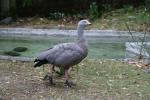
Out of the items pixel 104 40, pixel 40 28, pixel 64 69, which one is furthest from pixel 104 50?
pixel 64 69

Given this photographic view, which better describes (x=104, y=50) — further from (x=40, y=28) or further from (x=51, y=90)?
(x=51, y=90)

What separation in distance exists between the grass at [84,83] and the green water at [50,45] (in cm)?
184

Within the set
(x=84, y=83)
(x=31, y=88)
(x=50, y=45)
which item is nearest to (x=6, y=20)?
A: (x=50, y=45)

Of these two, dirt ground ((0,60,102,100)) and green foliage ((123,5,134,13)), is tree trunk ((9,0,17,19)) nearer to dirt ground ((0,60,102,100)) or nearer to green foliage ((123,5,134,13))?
green foliage ((123,5,134,13))

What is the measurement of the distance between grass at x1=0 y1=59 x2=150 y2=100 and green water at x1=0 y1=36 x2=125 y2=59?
184 centimetres

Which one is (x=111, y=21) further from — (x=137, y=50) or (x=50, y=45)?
(x=137, y=50)

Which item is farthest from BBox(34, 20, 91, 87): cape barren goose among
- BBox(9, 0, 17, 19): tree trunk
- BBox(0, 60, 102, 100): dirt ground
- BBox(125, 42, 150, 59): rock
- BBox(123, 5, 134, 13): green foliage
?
BBox(123, 5, 134, 13): green foliage

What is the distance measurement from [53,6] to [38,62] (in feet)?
34.7

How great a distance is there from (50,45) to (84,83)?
4.84 m

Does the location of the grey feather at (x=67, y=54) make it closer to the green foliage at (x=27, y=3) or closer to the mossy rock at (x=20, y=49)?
the mossy rock at (x=20, y=49)

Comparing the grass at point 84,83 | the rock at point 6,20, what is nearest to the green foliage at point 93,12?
the rock at point 6,20

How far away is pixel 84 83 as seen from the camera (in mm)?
7852

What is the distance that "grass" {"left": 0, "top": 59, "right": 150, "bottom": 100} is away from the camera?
7051 millimetres

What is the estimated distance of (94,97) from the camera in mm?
7000
